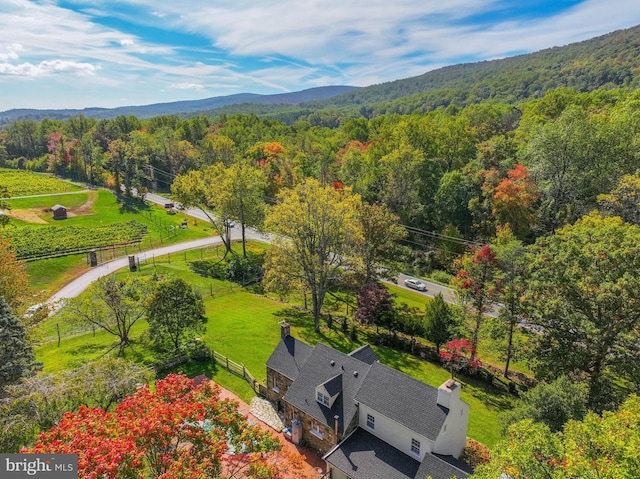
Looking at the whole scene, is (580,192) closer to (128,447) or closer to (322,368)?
(322,368)

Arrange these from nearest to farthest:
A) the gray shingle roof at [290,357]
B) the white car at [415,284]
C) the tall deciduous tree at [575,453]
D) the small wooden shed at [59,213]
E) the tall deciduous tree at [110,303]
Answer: the tall deciduous tree at [575,453] < the gray shingle roof at [290,357] < the tall deciduous tree at [110,303] < the white car at [415,284] < the small wooden shed at [59,213]

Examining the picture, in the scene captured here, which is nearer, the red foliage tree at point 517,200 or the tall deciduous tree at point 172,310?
the tall deciduous tree at point 172,310

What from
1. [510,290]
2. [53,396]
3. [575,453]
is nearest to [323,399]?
[575,453]

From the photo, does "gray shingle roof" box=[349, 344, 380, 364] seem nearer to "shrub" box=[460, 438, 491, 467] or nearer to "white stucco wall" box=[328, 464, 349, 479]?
"white stucco wall" box=[328, 464, 349, 479]

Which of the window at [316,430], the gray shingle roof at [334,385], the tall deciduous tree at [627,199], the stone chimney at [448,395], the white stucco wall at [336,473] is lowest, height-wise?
the white stucco wall at [336,473]

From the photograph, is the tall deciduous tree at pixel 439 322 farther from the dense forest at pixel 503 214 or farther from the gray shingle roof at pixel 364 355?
the gray shingle roof at pixel 364 355

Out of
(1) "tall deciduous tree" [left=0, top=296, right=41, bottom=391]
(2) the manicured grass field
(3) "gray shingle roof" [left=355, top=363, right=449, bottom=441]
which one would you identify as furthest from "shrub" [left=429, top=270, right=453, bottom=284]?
(2) the manicured grass field

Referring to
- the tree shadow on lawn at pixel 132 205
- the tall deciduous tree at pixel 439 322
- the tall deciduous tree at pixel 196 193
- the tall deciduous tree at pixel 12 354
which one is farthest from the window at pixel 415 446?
the tree shadow on lawn at pixel 132 205
